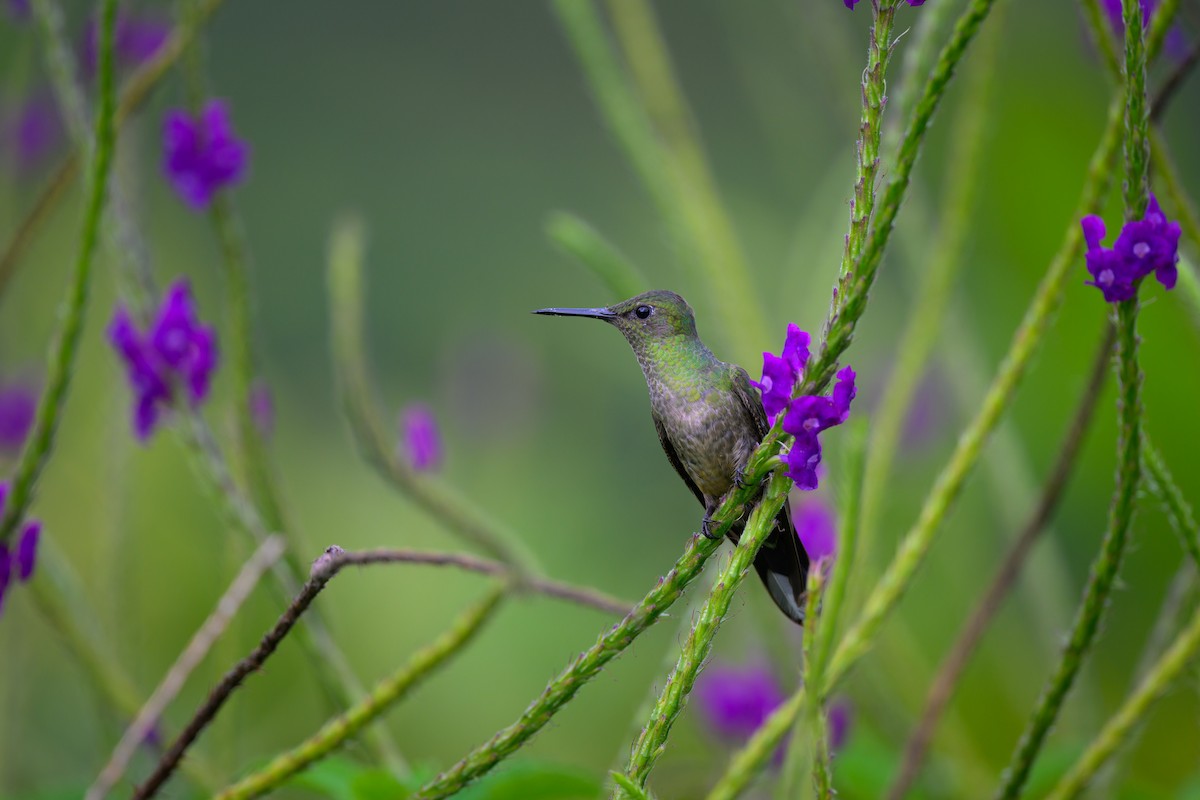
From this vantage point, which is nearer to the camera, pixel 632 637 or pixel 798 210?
pixel 632 637

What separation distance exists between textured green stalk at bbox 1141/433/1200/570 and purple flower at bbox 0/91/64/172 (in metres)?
2.62

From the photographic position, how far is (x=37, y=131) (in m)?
3.22

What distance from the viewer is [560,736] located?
11.6 ft

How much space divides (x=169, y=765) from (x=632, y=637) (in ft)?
1.54

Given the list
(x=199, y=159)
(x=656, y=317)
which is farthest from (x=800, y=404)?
(x=199, y=159)

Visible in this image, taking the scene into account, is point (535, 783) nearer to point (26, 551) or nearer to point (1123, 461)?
point (26, 551)

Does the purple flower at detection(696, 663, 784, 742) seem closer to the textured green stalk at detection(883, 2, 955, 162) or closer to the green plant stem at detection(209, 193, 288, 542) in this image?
the green plant stem at detection(209, 193, 288, 542)

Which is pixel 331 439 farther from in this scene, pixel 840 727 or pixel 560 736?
pixel 840 727

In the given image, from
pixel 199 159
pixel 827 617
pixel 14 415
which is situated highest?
pixel 199 159

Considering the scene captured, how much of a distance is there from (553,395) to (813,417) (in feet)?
12.8

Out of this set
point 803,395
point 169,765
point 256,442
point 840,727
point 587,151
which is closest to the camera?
point 803,395

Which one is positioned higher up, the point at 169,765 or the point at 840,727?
the point at 840,727

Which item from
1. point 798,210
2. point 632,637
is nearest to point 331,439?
point 798,210

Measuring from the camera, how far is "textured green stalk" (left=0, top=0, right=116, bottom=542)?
1.29 metres
